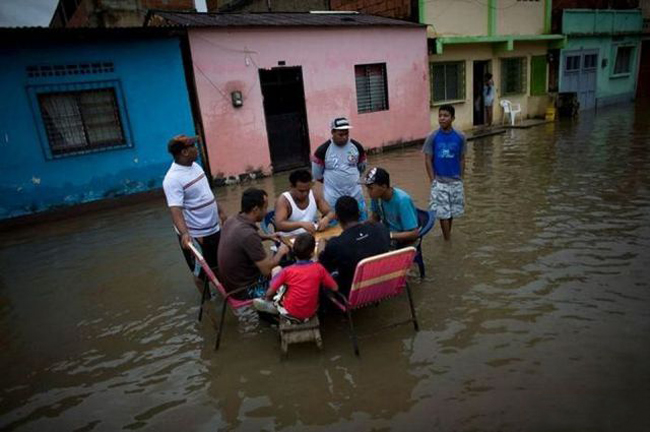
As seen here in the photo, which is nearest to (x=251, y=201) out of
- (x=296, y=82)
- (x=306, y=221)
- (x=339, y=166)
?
(x=306, y=221)

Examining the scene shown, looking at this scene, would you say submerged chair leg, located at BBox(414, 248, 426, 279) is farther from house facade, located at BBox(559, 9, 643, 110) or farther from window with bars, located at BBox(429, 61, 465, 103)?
house facade, located at BBox(559, 9, 643, 110)

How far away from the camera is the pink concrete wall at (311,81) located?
10.4 m

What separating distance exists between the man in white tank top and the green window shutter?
59.1ft

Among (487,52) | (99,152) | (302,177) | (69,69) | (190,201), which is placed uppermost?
(487,52)

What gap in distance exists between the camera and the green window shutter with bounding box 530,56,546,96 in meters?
18.5

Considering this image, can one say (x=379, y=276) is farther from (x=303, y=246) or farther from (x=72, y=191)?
(x=72, y=191)

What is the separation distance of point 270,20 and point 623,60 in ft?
67.6

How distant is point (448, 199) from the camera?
532 cm

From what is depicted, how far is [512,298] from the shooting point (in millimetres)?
3951

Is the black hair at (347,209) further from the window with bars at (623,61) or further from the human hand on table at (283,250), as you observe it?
the window with bars at (623,61)

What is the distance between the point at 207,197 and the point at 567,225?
4771 mm

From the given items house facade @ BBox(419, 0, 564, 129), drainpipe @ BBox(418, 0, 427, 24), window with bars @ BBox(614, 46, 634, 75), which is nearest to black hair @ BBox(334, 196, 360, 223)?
house facade @ BBox(419, 0, 564, 129)

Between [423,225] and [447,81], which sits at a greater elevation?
[447,81]

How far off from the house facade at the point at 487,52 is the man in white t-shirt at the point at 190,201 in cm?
1293
